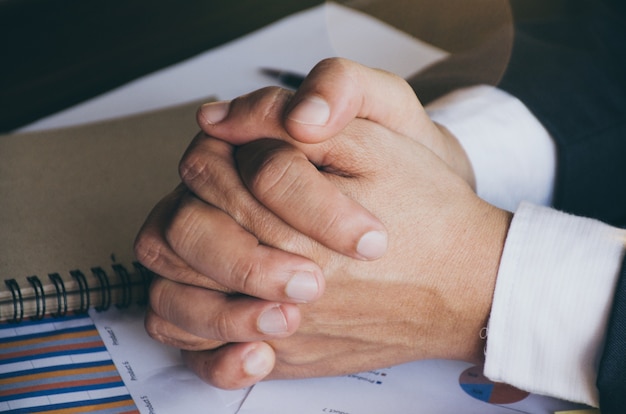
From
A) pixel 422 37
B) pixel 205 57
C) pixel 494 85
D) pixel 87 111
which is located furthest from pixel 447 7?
pixel 87 111

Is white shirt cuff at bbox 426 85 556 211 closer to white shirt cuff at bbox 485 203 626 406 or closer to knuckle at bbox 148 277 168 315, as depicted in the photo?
white shirt cuff at bbox 485 203 626 406

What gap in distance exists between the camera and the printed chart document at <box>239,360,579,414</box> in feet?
2.08

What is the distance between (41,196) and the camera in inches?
34.1

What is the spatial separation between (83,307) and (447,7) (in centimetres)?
80

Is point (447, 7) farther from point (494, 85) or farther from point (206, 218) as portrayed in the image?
point (206, 218)

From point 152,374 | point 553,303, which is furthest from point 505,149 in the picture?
point 152,374

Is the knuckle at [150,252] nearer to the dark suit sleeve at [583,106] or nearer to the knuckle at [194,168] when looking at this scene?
the knuckle at [194,168]

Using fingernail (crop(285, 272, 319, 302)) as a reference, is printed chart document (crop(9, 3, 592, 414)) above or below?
below

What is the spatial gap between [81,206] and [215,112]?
253 mm

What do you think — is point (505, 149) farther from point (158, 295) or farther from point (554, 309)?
point (158, 295)

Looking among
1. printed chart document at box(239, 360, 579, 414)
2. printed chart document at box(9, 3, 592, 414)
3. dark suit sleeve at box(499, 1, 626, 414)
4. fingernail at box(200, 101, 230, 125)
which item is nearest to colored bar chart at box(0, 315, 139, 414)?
printed chart document at box(9, 3, 592, 414)

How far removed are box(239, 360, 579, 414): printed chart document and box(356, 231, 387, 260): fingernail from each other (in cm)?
13

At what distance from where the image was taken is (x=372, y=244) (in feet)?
2.04

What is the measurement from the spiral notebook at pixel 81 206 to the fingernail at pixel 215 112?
0.18m
